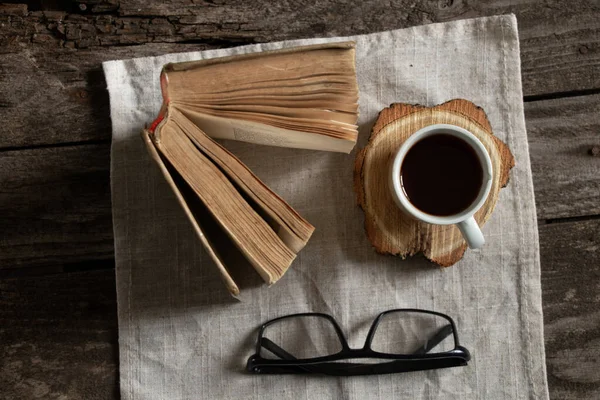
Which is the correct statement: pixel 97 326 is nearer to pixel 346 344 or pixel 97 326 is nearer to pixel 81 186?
pixel 81 186

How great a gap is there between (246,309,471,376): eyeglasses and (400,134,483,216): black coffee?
17 cm

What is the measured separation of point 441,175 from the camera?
745 millimetres

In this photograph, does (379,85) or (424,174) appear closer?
(424,174)

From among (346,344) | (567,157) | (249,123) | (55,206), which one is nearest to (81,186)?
(55,206)

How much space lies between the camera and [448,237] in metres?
0.80

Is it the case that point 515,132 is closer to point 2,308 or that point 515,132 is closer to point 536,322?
point 536,322

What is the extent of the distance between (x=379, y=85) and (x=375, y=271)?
0.89 ft

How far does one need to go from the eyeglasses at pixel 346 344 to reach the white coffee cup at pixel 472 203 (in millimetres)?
160

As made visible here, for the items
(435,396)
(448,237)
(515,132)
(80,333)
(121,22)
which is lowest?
(435,396)

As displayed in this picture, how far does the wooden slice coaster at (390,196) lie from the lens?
798 mm

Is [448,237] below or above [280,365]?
above

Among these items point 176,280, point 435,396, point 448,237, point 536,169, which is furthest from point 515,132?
point 176,280

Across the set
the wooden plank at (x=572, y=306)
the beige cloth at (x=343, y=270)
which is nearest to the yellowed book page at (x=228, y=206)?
the beige cloth at (x=343, y=270)

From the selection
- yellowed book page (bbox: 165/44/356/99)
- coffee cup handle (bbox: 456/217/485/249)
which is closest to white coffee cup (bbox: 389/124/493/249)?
coffee cup handle (bbox: 456/217/485/249)
